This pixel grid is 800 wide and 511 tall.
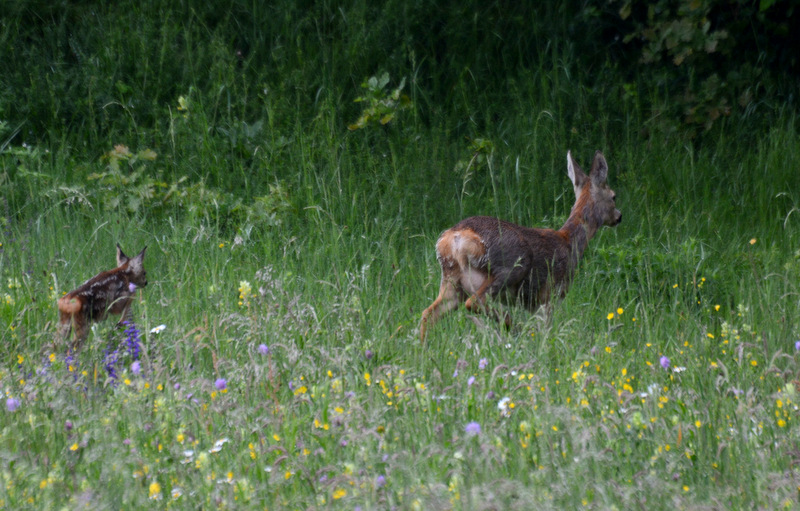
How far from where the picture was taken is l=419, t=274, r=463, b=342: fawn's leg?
5953 millimetres

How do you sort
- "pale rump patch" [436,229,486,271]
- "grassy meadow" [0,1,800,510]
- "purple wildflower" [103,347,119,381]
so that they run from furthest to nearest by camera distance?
"pale rump patch" [436,229,486,271] → "purple wildflower" [103,347,119,381] → "grassy meadow" [0,1,800,510]

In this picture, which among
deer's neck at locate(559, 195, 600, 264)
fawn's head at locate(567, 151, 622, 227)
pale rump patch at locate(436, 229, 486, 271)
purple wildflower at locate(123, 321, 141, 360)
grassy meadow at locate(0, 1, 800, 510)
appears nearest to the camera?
grassy meadow at locate(0, 1, 800, 510)

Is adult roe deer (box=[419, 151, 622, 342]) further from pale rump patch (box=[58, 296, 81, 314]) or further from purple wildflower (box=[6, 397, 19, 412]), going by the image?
purple wildflower (box=[6, 397, 19, 412])

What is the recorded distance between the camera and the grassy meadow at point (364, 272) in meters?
3.10

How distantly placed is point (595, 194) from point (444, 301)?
5.84 ft

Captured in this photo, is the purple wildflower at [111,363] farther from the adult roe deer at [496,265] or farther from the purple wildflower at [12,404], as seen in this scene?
the adult roe deer at [496,265]

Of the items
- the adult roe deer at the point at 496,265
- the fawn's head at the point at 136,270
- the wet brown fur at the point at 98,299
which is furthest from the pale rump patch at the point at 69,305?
the adult roe deer at the point at 496,265

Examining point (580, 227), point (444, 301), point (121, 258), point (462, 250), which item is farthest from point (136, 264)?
point (580, 227)

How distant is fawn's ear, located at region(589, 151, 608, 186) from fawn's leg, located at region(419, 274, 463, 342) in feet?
5.52

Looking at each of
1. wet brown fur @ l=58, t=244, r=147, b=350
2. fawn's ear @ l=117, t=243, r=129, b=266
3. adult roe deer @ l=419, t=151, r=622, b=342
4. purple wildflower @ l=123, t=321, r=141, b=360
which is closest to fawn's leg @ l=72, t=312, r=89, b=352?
wet brown fur @ l=58, t=244, r=147, b=350

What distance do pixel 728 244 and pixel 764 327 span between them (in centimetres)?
268

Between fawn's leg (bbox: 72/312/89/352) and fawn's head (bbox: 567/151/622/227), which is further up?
fawn's head (bbox: 567/151/622/227)

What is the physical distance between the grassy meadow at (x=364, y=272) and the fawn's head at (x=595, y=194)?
295 millimetres

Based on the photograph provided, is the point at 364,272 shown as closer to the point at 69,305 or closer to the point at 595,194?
the point at 69,305
